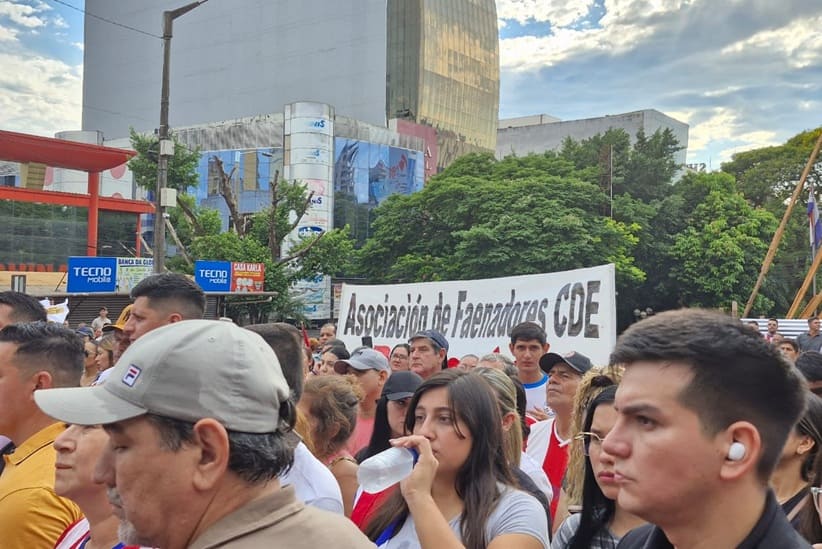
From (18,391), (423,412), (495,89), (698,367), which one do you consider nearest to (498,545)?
(423,412)

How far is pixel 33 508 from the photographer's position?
8.82 feet

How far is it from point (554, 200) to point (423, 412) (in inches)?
1224

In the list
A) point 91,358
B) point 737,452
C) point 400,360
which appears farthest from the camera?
point 400,360

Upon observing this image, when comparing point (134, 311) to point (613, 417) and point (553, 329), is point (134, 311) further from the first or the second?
point (553, 329)

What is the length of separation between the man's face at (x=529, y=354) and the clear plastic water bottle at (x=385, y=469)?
409 cm

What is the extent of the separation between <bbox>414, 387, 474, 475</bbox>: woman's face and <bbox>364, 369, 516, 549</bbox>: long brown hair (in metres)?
0.02

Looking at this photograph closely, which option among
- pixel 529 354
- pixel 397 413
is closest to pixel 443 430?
pixel 397 413

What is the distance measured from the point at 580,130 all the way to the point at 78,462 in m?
63.5

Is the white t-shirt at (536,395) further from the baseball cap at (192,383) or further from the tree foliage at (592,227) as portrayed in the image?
the tree foliage at (592,227)

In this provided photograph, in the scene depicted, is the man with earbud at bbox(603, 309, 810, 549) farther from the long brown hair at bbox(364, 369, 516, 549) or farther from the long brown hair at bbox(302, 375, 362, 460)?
the long brown hair at bbox(302, 375, 362, 460)

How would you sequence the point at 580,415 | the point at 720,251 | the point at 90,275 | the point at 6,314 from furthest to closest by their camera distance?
the point at 720,251 < the point at 90,275 < the point at 6,314 < the point at 580,415

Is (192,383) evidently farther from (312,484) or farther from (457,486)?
(457,486)

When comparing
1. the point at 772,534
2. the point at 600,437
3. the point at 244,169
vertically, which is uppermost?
the point at 244,169

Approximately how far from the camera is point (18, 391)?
3.43 m
